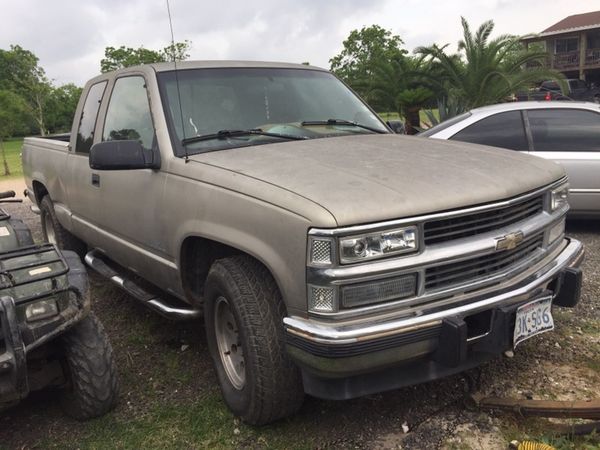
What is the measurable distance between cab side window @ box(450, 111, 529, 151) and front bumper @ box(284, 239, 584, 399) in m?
3.66

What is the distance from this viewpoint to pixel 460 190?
2430 millimetres

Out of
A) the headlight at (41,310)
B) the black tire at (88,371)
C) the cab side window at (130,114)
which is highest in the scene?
the cab side window at (130,114)

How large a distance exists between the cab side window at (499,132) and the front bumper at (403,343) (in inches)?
144

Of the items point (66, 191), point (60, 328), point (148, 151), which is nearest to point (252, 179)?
point (148, 151)

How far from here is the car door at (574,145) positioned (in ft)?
18.9

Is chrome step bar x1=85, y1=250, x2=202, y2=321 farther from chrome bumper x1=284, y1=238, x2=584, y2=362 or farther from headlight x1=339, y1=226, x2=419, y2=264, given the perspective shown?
headlight x1=339, y1=226, x2=419, y2=264

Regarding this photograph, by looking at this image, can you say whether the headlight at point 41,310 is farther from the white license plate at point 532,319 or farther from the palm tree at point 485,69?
the palm tree at point 485,69

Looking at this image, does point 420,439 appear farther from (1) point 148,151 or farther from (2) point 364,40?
(2) point 364,40

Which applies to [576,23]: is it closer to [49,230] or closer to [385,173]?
[49,230]

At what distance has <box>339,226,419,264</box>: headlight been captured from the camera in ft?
7.22

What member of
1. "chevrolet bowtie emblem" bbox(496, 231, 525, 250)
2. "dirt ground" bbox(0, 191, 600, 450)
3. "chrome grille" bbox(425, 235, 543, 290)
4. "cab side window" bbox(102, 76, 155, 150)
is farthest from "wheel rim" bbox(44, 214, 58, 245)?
"chevrolet bowtie emblem" bbox(496, 231, 525, 250)

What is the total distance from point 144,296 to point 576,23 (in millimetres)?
37234

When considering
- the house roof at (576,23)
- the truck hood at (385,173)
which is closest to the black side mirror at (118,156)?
the truck hood at (385,173)

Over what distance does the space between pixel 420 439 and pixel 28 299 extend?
1.94 m
